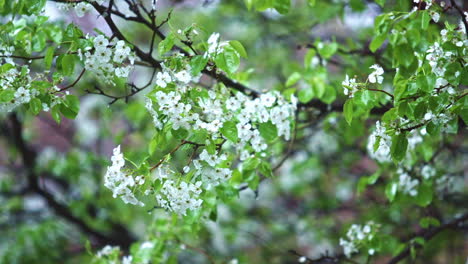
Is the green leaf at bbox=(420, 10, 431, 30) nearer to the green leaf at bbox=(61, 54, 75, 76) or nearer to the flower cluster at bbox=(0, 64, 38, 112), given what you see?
the green leaf at bbox=(61, 54, 75, 76)

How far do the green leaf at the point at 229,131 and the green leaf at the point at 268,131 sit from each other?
28cm

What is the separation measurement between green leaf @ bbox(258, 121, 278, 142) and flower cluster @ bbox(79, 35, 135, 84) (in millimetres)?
633

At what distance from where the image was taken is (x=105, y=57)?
208cm

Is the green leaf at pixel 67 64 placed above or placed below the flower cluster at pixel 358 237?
above

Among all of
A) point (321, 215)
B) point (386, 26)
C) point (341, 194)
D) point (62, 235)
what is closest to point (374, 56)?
point (386, 26)

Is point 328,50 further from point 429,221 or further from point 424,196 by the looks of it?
point 429,221

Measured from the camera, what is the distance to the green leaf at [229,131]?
1.98 metres

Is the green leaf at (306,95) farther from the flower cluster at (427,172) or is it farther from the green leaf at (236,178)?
the flower cluster at (427,172)

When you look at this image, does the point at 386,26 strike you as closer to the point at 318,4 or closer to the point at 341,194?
the point at 318,4

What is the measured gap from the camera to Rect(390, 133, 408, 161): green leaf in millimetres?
1900

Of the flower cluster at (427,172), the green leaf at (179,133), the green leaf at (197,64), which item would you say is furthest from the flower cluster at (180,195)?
the flower cluster at (427,172)

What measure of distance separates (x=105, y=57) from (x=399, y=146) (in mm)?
1219

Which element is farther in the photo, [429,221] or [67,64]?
[429,221]

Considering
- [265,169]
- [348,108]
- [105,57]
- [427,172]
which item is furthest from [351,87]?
[427,172]
